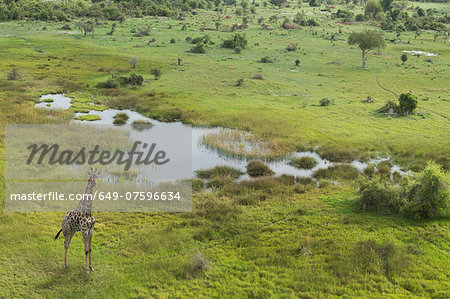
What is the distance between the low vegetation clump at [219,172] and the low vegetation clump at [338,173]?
21.1ft

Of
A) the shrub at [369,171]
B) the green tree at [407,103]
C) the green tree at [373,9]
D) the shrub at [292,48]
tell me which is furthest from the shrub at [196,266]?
the green tree at [373,9]

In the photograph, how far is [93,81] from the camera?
187 feet

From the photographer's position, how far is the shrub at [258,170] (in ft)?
99.3

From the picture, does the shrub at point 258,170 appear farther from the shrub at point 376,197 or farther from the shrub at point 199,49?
the shrub at point 199,49

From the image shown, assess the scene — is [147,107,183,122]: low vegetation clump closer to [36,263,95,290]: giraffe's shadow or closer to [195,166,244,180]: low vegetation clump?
[195,166,244,180]: low vegetation clump

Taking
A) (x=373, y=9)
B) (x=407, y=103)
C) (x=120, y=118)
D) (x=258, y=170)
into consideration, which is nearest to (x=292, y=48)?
(x=407, y=103)

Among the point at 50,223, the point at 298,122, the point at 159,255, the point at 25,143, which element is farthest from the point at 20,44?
the point at 159,255

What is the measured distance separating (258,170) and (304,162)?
461cm

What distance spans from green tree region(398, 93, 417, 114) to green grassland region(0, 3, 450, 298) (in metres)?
1.22

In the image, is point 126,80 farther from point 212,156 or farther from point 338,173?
point 338,173

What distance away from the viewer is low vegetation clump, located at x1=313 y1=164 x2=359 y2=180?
29.7 m

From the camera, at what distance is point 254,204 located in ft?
80.9

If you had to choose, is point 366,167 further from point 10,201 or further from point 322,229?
point 10,201

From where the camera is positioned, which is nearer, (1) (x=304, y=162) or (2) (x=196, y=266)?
(2) (x=196, y=266)
